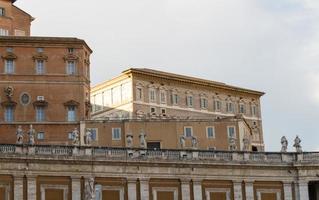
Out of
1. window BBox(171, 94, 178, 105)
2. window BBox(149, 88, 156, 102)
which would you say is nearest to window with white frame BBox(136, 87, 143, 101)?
window BBox(149, 88, 156, 102)

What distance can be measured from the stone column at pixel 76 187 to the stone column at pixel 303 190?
1818 cm

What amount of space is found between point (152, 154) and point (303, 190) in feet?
42.4

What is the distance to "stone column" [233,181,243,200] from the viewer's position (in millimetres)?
65188

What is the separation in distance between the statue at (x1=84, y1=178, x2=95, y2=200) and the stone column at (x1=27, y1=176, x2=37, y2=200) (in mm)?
3563

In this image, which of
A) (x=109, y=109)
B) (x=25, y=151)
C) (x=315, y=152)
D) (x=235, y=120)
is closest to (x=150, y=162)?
(x=25, y=151)

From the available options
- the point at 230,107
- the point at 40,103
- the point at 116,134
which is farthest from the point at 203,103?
the point at 40,103

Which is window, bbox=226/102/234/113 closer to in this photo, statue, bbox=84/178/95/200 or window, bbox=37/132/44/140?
window, bbox=37/132/44/140

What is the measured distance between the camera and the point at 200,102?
11506 cm

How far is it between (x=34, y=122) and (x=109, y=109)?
105 feet

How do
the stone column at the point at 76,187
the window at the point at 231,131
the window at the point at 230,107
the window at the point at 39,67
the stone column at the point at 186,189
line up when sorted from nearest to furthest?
the stone column at the point at 76,187 < the stone column at the point at 186,189 < the window at the point at 39,67 < the window at the point at 231,131 < the window at the point at 230,107

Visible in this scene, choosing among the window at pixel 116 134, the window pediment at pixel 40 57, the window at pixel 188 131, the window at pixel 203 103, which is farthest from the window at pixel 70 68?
the window at pixel 203 103

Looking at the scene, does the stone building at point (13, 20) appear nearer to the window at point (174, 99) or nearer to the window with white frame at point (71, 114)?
the window with white frame at point (71, 114)

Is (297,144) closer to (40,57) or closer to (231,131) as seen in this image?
(231,131)

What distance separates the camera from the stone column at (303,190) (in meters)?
66.8
